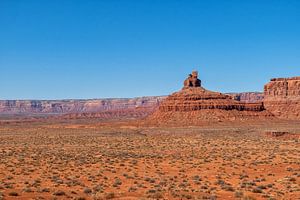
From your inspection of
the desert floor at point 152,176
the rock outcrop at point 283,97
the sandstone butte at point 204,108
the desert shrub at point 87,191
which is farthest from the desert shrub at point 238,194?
the rock outcrop at point 283,97

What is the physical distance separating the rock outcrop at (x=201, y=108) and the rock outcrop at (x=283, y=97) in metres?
12.3

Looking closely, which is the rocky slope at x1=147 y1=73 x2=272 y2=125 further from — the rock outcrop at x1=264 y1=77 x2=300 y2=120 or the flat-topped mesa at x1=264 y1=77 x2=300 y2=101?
the flat-topped mesa at x1=264 y1=77 x2=300 y2=101

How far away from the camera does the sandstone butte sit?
106 metres

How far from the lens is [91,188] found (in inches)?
771

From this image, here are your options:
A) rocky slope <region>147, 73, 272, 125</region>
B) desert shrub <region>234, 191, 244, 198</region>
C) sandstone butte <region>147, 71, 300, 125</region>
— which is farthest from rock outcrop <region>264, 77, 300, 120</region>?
desert shrub <region>234, 191, 244, 198</region>

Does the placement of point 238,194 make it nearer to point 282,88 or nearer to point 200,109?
point 200,109

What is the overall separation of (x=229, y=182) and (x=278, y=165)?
777cm

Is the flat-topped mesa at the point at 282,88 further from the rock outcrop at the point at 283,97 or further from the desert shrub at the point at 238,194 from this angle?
the desert shrub at the point at 238,194

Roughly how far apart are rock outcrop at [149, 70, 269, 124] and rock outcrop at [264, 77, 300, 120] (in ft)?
40.2

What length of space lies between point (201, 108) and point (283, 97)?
36.8m

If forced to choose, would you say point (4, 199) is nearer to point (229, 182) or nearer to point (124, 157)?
point (229, 182)

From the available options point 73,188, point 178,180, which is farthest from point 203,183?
point 73,188

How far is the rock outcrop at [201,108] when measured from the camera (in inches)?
4151

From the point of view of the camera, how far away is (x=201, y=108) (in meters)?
109
